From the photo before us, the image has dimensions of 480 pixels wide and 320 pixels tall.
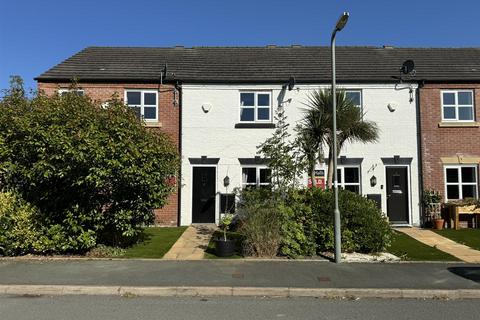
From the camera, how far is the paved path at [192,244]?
36.4ft

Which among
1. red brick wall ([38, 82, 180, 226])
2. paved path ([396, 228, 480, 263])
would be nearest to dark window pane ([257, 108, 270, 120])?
red brick wall ([38, 82, 180, 226])

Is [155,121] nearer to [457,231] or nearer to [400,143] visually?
[400,143]

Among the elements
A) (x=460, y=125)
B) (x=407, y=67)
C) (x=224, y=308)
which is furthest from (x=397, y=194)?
(x=224, y=308)

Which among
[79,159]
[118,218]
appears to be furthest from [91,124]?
[118,218]

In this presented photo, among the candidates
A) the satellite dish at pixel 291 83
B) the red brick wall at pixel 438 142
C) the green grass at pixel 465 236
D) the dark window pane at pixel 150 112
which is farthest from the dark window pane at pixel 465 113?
the dark window pane at pixel 150 112

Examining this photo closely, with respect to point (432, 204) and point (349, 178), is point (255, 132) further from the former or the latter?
point (432, 204)

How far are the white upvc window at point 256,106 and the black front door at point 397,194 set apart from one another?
200 inches

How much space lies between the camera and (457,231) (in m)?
15.2

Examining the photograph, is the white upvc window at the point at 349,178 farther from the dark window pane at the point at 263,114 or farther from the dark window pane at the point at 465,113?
the dark window pane at the point at 465,113

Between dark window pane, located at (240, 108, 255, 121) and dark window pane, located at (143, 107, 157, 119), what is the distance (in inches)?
131

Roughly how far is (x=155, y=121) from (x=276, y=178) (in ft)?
19.6

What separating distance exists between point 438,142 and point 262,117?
6625mm

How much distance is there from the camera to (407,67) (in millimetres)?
17141

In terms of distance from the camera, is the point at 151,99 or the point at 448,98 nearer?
the point at 448,98
